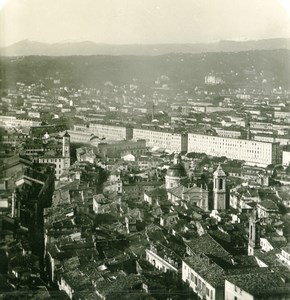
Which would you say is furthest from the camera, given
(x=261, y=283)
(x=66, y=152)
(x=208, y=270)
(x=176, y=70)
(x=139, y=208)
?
(x=176, y=70)

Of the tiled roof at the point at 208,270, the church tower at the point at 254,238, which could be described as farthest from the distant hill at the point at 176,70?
the tiled roof at the point at 208,270

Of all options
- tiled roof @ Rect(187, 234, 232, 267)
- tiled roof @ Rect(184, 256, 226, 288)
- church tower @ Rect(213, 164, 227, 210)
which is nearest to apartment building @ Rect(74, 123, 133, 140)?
church tower @ Rect(213, 164, 227, 210)

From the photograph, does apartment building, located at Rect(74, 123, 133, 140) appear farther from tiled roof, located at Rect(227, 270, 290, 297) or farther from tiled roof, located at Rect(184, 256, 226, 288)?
tiled roof, located at Rect(227, 270, 290, 297)

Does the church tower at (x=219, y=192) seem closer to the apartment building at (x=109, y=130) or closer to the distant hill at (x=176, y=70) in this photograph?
the distant hill at (x=176, y=70)

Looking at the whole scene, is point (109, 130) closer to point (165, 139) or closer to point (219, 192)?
point (165, 139)

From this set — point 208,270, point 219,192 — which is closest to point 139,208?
point 219,192

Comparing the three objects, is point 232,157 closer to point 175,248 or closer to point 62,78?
point 62,78
